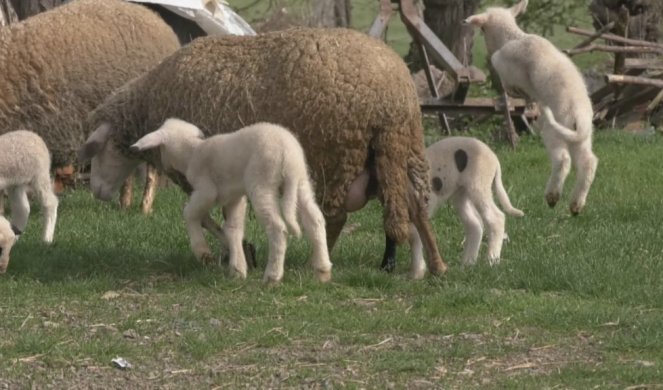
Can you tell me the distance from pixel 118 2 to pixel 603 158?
5384 mm

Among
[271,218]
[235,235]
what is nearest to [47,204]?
[235,235]

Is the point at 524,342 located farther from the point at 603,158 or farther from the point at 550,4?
the point at 550,4

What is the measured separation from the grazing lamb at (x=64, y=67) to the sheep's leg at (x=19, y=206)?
1.30 metres

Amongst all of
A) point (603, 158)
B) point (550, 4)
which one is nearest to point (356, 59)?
point (603, 158)

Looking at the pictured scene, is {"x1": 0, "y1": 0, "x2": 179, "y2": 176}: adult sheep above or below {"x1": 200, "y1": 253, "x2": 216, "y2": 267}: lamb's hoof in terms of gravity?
above

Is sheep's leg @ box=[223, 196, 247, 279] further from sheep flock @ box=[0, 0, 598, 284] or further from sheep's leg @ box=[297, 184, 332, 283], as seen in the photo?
sheep's leg @ box=[297, 184, 332, 283]

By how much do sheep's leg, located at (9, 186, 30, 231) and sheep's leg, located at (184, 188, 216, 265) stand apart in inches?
72.4

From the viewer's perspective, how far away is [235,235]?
937 centimetres

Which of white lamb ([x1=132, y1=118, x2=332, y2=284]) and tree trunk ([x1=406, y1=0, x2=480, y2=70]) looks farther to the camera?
tree trunk ([x1=406, y1=0, x2=480, y2=70])

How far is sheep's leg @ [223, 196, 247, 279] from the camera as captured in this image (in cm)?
936

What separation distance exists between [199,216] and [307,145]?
837mm

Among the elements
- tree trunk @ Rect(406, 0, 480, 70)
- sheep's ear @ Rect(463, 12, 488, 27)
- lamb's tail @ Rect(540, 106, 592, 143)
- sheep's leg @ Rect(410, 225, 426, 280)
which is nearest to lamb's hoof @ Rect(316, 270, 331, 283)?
sheep's leg @ Rect(410, 225, 426, 280)

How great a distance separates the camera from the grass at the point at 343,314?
23.9 ft

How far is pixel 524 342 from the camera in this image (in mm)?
7828
